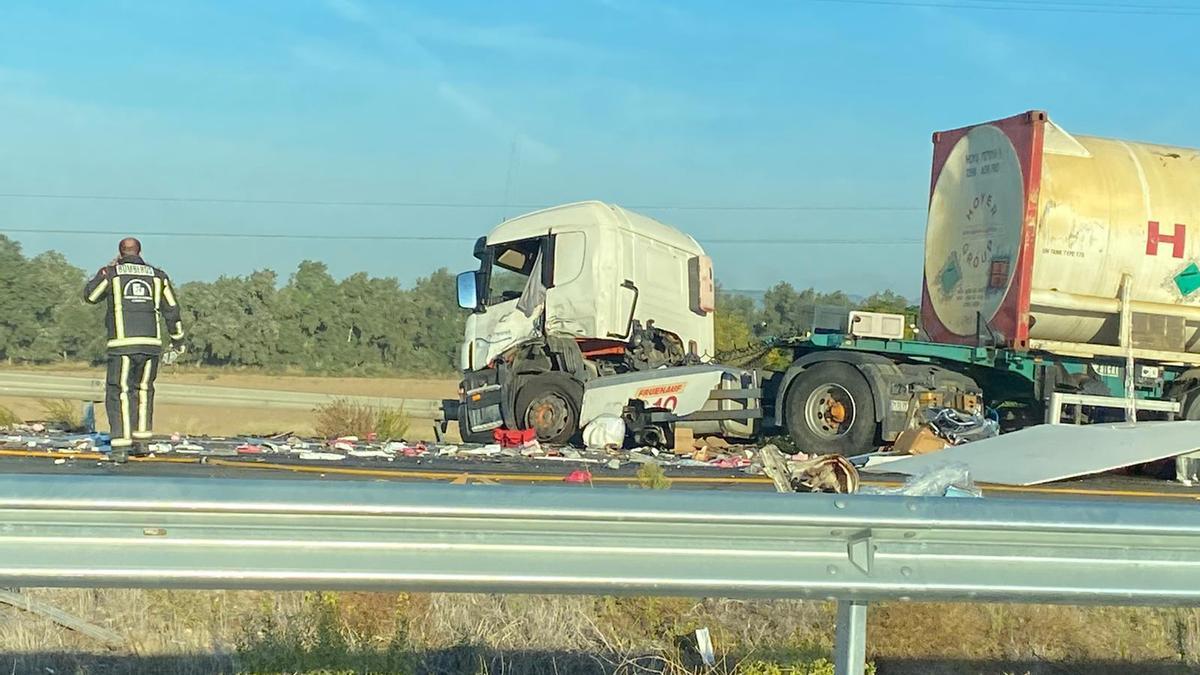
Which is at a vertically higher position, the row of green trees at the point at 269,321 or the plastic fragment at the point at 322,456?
the row of green trees at the point at 269,321

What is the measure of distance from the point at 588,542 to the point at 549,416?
11.7 m

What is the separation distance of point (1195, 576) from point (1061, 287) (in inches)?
397

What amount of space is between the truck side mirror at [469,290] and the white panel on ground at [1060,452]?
20.5 feet

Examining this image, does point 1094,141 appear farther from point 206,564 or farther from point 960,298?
point 206,564

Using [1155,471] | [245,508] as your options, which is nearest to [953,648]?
[245,508]

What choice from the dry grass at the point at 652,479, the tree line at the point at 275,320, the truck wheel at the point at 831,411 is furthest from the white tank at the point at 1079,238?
the tree line at the point at 275,320

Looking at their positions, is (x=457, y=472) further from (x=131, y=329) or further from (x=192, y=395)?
(x=192, y=395)

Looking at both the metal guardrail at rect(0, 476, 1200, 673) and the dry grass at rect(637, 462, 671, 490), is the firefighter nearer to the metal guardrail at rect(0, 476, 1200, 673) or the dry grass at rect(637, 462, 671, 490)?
the dry grass at rect(637, 462, 671, 490)

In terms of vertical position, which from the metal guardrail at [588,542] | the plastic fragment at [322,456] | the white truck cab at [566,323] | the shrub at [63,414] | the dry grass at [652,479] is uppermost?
the white truck cab at [566,323]

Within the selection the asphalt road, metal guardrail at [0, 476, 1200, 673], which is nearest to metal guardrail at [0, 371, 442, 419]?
the asphalt road

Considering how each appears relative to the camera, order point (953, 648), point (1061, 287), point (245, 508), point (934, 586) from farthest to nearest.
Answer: point (1061, 287) → point (953, 648) → point (934, 586) → point (245, 508)

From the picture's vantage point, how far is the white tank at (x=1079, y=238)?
12.7m

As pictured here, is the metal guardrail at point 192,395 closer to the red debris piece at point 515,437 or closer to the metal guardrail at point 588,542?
the red debris piece at point 515,437

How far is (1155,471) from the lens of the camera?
11.6 meters
